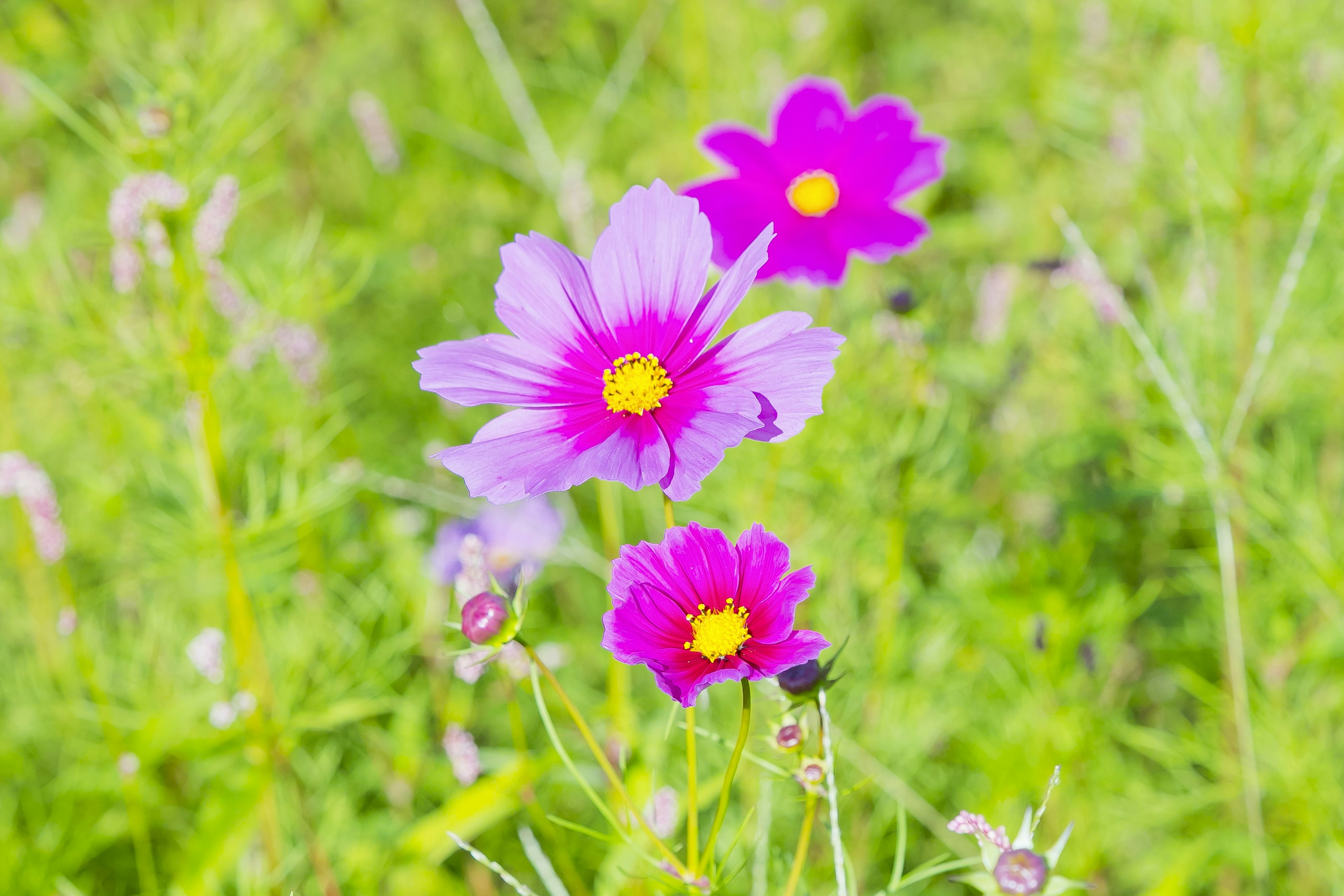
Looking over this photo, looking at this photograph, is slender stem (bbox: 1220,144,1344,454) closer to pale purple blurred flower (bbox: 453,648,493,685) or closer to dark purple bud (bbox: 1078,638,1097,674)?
dark purple bud (bbox: 1078,638,1097,674)

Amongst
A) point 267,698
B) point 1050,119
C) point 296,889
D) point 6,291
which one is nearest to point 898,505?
point 267,698

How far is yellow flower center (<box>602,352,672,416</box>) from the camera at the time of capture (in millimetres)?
639

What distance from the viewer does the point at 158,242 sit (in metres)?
0.88

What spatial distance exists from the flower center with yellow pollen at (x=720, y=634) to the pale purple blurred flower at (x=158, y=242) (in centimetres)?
63

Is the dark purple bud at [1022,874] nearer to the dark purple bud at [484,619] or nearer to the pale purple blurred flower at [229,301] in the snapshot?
the dark purple bud at [484,619]

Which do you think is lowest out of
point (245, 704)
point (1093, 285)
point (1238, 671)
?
point (245, 704)

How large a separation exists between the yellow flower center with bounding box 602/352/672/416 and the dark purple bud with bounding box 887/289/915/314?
0.42m

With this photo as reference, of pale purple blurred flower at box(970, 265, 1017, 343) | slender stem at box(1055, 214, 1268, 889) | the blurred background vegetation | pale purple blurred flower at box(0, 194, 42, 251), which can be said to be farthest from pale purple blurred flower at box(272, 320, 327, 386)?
pale purple blurred flower at box(970, 265, 1017, 343)

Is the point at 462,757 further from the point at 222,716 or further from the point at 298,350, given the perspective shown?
the point at 298,350

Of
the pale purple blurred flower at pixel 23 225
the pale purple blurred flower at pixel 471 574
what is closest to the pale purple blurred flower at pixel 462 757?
the pale purple blurred flower at pixel 471 574

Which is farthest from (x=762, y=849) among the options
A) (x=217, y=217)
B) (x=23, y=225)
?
(x=23, y=225)

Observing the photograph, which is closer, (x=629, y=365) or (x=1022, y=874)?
(x=1022, y=874)

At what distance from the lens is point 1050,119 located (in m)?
1.95

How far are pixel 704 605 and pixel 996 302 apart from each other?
46.0 inches
